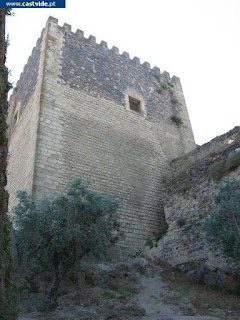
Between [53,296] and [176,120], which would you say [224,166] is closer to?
[53,296]

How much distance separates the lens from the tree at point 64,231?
21.2 ft

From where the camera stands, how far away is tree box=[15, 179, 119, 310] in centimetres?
646

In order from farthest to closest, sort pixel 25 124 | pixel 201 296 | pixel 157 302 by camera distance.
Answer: pixel 25 124
pixel 201 296
pixel 157 302

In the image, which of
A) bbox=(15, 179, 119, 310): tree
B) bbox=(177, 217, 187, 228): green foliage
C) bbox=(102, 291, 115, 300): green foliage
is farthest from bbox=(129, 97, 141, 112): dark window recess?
bbox=(102, 291, 115, 300): green foliage

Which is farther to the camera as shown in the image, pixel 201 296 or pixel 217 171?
pixel 217 171

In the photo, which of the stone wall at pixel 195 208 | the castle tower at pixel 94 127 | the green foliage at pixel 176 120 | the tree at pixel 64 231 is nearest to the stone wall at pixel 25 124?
the castle tower at pixel 94 127

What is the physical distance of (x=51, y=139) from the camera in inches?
408

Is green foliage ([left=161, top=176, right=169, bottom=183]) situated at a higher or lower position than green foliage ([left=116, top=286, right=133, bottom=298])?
higher

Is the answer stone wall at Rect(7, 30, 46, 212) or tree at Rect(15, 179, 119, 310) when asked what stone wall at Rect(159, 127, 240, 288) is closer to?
tree at Rect(15, 179, 119, 310)

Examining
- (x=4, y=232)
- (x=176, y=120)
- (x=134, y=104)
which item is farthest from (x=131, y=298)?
(x=176, y=120)

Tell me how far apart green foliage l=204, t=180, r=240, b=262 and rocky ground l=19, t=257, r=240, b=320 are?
1073 mm

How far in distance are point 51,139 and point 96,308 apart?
5.69 m

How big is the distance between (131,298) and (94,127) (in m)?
6.40

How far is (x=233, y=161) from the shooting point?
9.00 metres
